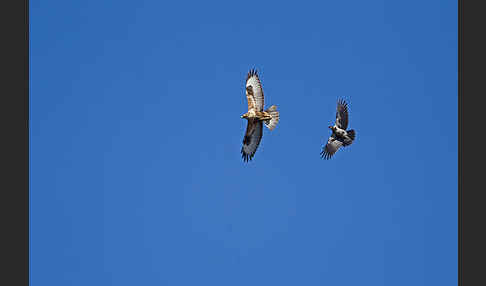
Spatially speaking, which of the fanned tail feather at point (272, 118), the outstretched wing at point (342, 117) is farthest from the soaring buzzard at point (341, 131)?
the fanned tail feather at point (272, 118)

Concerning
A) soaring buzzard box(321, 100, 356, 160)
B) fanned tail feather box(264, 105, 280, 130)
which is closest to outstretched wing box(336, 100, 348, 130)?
soaring buzzard box(321, 100, 356, 160)

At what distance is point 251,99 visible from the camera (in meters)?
29.0

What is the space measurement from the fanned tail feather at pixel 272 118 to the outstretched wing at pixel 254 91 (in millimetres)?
330

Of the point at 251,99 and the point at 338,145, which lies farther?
the point at 338,145

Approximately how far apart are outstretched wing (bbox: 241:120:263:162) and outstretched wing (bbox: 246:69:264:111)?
0.66 m

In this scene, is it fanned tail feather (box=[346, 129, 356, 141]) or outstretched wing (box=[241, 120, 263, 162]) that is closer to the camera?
outstretched wing (box=[241, 120, 263, 162])

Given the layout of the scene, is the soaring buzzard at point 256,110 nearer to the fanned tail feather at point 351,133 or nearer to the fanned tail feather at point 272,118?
the fanned tail feather at point 272,118

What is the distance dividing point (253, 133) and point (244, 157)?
85cm

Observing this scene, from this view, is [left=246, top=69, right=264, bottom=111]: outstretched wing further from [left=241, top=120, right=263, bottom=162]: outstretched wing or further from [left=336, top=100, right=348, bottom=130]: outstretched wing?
[left=336, top=100, right=348, bottom=130]: outstretched wing

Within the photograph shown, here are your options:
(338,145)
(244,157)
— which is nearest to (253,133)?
(244,157)

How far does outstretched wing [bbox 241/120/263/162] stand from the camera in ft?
96.3

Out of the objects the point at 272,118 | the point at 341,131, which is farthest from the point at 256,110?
the point at 341,131

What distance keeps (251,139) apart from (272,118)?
4.22ft

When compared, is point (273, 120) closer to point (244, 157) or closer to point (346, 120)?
point (244, 157)
